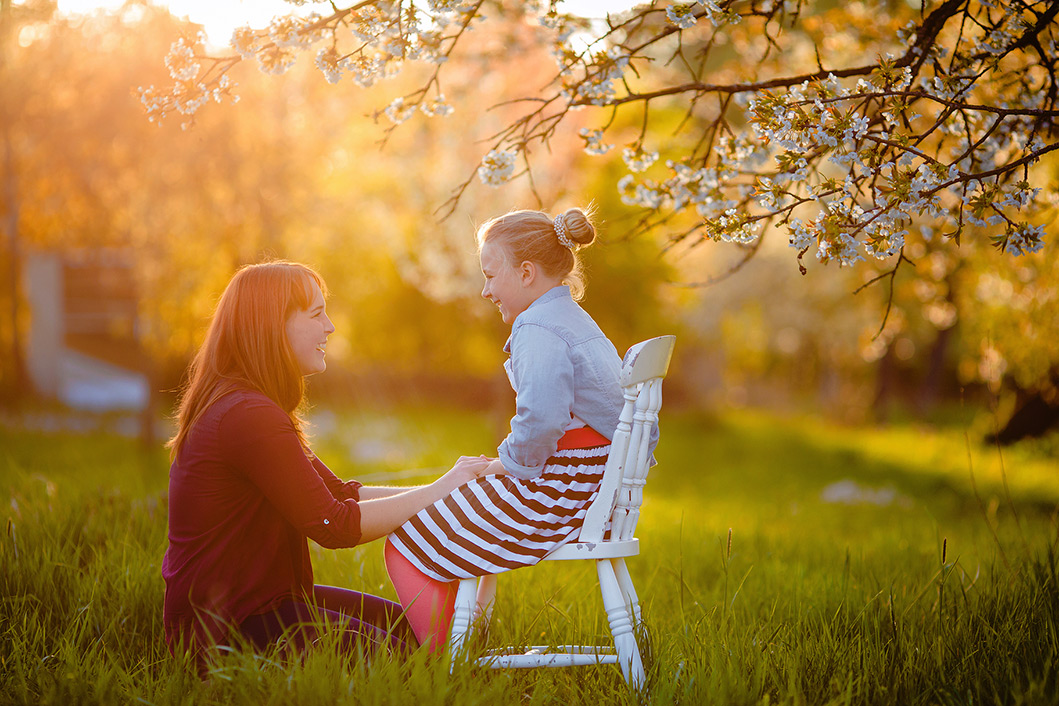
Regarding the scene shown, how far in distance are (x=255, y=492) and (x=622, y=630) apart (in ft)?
4.00

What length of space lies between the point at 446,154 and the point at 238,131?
9.52ft

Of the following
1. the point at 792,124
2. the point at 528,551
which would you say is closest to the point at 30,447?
the point at 528,551

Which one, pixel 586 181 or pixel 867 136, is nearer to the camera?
pixel 867 136

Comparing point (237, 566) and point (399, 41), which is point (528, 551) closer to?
point (237, 566)

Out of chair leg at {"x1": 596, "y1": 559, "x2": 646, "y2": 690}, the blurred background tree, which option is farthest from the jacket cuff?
the blurred background tree

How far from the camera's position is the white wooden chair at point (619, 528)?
2549mm

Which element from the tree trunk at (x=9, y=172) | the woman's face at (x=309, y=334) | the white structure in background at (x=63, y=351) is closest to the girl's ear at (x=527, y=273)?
the woman's face at (x=309, y=334)

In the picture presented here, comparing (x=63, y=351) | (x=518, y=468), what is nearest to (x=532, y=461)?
(x=518, y=468)

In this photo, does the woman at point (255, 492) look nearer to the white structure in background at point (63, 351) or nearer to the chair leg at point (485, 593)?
the chair leg at point (485, 593)

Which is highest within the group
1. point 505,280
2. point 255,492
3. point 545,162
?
point 545,162

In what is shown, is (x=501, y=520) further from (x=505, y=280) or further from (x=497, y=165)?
(x=497, y=165)

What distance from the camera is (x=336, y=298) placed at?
16734 millimetres

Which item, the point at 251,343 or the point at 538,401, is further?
the point at 251,343

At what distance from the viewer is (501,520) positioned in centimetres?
259
